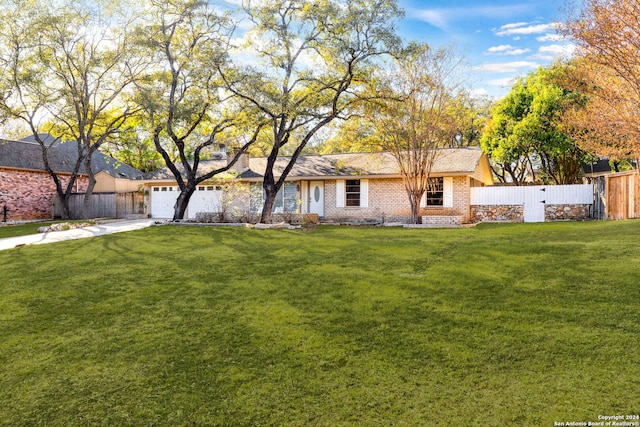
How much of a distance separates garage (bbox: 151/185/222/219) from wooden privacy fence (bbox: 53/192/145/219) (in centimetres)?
90

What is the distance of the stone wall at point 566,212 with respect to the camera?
738 inches

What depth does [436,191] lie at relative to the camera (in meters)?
19.9

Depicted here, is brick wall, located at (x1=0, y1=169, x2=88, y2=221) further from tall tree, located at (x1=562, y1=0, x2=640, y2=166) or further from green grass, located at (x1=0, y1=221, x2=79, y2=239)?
tall tree, located at (x1=562, y1=0, x2=640, y2=166)

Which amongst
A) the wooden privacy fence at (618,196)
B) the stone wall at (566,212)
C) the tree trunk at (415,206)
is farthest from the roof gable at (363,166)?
the wooden privacy fence at (618,196)

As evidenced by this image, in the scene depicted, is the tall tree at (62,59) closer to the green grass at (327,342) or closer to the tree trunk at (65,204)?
the tree trunk at (65,204)

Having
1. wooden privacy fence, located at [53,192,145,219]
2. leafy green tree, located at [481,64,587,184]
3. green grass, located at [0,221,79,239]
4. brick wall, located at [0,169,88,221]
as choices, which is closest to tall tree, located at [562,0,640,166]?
leafy green tree, located at [481,64,587,184]

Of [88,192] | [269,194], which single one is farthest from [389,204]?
[88,192]

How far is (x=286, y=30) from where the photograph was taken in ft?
55.5

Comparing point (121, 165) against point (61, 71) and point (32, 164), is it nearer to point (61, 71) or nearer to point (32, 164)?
point (32, 164)

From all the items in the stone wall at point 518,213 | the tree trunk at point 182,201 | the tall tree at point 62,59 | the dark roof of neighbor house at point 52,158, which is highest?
the tall tree at point 62,59

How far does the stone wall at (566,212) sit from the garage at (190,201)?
53.4 feet

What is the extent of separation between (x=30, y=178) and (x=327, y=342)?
93.8 ft

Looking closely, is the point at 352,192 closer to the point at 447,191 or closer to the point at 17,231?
the point at 447,191

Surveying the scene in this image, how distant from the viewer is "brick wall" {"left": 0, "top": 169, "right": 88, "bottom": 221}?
24.8 metres
